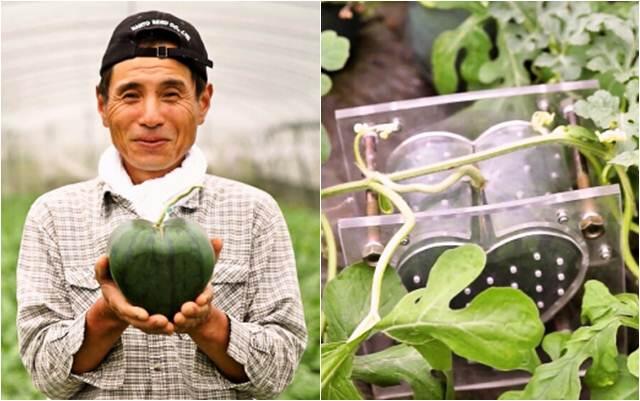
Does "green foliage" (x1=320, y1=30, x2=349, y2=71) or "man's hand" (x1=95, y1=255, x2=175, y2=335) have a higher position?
"green foliage" (x1=320, y1=30, x2=349, y2=71)

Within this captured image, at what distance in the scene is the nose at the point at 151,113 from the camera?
1.26 m

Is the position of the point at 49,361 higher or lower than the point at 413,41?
lower

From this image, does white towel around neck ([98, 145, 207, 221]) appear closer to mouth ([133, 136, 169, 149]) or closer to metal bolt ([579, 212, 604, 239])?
mouth ([133, 136, 169, 149])

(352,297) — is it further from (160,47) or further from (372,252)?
(160,47)

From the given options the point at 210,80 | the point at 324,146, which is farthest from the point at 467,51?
the point at 210,80

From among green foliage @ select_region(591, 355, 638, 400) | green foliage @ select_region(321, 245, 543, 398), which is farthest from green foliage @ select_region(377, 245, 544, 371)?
green foliage @ select_region(591, 355, 638, 400)

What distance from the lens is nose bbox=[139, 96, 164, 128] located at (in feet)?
4.15

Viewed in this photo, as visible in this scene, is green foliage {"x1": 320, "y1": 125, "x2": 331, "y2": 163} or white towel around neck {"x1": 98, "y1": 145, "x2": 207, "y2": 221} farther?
green foliage {"x1": 320, "y1": 125, "x2": 331, "y2": 163}

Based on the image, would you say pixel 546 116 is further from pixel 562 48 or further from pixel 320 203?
pixel 320 203

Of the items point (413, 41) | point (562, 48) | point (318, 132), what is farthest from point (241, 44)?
point (562, 48)

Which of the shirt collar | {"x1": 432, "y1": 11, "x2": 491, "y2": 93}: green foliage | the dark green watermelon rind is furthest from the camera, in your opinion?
{"x1": 432, "y1": 11, "x2": 491, "y2": 93}: green foliage

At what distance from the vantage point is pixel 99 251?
128 cm

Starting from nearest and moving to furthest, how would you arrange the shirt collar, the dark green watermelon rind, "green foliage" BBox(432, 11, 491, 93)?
the dark green watermelon rind → the shirt collar → "green foliage" BBox(432, 11, 491, 93)

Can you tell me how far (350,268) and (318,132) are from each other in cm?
17
